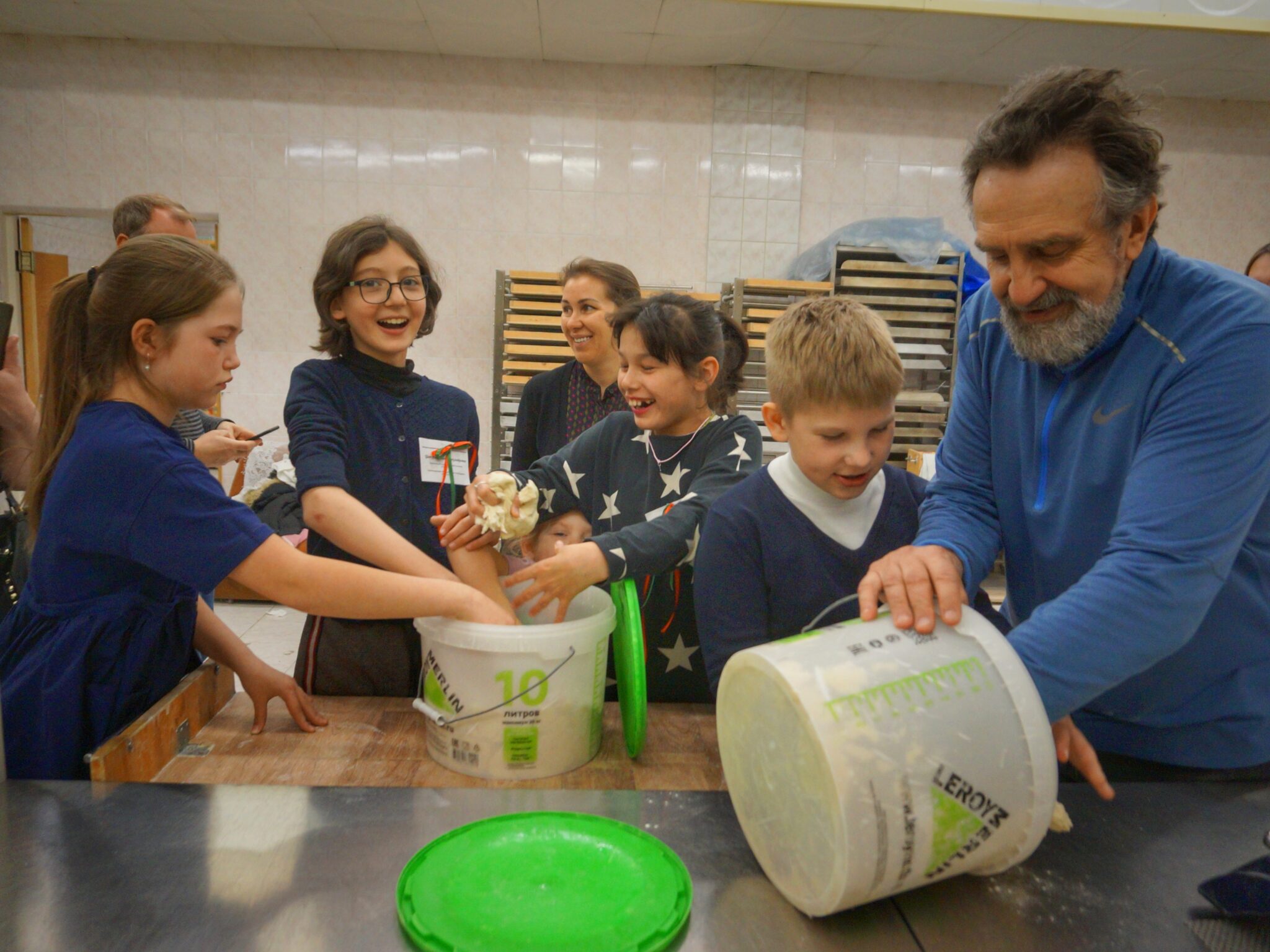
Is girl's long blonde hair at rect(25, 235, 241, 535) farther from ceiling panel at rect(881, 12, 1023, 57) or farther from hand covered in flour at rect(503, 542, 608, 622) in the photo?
ceiling panel at rect(881, 12, 1023, 57)

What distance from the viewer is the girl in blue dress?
107cm

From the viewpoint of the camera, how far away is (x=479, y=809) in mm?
919

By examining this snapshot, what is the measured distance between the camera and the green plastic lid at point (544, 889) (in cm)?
69

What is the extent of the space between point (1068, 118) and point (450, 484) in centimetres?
116

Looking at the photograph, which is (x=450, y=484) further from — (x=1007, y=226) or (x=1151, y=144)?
(x=1151, y=144)

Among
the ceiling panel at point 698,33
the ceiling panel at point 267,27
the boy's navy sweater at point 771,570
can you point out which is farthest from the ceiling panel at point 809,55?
the boy's navy sweater at point 771,570

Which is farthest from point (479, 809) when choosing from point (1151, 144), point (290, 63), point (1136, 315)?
point (290, 63)

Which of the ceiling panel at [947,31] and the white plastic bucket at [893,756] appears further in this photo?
the ceiling panel at [947,31]

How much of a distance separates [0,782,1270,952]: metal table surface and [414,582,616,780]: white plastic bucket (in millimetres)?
109

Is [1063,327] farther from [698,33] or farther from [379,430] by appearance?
[698,33]

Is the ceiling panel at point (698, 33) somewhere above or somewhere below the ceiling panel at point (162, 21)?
above

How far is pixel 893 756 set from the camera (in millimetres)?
668

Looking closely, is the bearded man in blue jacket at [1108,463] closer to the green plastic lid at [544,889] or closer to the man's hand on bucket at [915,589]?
the man's hand on bucket at [915,589]

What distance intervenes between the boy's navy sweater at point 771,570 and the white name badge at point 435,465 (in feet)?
2.08
